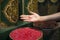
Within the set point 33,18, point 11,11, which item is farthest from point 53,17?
point 11,11

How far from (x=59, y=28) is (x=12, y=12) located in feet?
1.40

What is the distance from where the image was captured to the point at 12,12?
1.09 m

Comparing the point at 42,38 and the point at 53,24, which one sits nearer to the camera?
the point at 42,38

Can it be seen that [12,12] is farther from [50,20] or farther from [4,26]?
[50,20]

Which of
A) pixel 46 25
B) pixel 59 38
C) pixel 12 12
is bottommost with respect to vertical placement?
pixel 59 38

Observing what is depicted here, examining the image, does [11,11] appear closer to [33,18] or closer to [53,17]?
[33,18]

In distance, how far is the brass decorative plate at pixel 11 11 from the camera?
3.51 ft

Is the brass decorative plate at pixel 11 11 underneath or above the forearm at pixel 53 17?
above

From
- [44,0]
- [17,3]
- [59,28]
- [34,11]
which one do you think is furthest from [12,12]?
[59,28]

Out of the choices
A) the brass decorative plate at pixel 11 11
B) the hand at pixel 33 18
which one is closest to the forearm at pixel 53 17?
the hand at pixel 33 18

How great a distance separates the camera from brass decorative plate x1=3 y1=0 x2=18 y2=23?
1071 millimetres

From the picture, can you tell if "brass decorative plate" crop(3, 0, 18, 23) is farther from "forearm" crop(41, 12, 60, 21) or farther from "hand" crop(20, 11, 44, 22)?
"forearm" crop(41, 12, 60, 21)

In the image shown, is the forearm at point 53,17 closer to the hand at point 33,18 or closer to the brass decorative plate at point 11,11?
the hand at point 33,18

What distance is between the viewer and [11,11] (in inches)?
42.8
